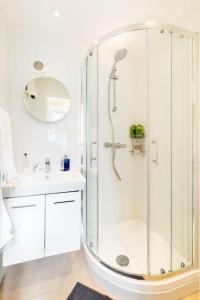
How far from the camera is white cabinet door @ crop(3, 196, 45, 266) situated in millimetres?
1283

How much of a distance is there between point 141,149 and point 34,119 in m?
1.39

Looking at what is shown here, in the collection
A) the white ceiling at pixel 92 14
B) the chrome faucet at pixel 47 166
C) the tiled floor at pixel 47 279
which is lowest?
the tiled floor at pixel 47 279

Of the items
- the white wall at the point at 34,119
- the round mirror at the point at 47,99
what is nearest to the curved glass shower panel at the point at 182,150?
the white wall at the point at 34,119

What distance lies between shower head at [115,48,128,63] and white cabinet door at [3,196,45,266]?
1.86m

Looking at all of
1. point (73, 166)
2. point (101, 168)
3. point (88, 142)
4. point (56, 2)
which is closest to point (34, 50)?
point (56, 2)

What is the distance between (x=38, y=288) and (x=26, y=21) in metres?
2.52

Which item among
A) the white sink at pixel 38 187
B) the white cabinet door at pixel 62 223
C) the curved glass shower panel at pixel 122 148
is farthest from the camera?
the curved glass shower panel at pixel 122 148

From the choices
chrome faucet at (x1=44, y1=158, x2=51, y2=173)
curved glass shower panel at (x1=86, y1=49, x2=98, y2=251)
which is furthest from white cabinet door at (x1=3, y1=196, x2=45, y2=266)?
curved glass shower panel at (x1=86, y1=49, x2=98, y2=251)

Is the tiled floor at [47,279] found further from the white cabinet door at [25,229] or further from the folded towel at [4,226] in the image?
the folded towel at [4,226]

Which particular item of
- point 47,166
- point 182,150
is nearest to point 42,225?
point 47,166

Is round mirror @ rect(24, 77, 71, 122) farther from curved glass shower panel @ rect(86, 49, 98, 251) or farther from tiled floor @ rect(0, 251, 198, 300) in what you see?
tiled floor @ rect(0, 251, 198, 300)

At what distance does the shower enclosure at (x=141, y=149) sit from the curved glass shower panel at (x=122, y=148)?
0.04 ft

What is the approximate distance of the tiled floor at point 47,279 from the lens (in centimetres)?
132

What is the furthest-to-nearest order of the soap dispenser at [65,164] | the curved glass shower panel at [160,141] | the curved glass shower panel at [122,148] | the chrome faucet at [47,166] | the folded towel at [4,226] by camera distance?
1. the curved glass shower panel at [122,148]
2. the soap dispenser at [65,164]
3. the chrome faucet at [47,166]
4. the curved glass shower panel at [160,141]
5. the folded towel at [4,226]
